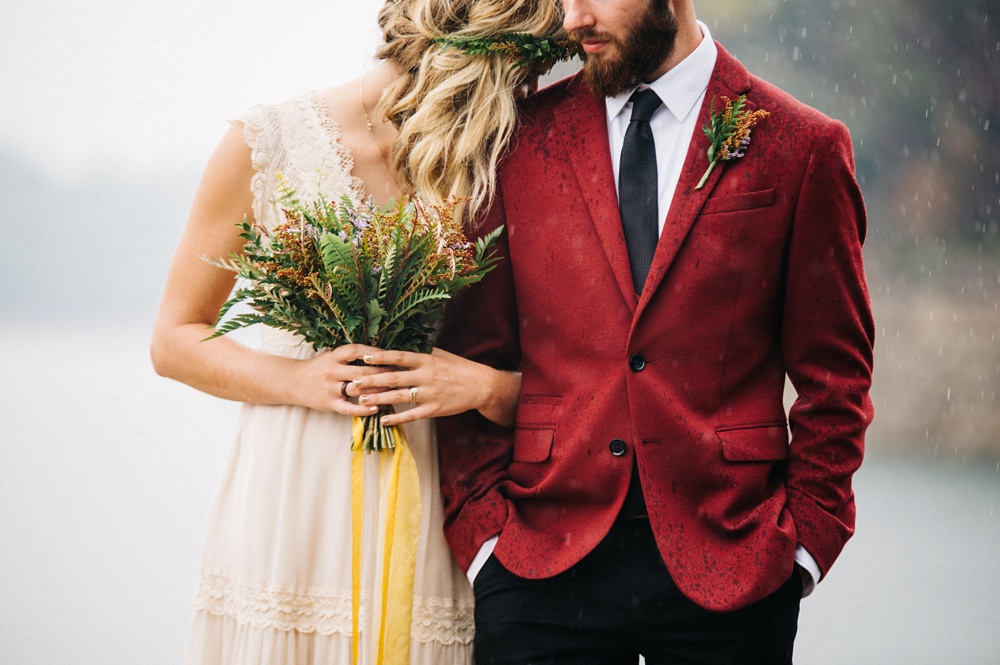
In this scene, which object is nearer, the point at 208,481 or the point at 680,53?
the point at 680,53

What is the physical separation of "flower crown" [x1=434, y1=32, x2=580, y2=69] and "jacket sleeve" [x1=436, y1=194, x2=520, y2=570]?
1.16 feet

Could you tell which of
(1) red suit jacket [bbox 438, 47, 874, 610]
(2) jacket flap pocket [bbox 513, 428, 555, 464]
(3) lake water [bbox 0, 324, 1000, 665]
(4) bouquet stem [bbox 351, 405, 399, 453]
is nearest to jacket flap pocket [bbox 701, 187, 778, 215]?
(1) red suit jacket [bbox 438, 47, 874, 610]

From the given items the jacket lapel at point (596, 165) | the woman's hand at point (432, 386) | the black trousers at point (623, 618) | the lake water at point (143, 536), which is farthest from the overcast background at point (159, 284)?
the black trousers at point (623, 618)

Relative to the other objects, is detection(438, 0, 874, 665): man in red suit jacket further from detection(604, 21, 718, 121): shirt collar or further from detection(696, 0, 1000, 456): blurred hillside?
detection(696, 0, 1000, 456): blurred hillside

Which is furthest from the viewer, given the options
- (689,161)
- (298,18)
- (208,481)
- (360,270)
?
(208,481)

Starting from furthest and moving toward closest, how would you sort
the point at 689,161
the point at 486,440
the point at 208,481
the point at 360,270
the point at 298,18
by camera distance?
the point at 208,481 < the point at 298,18 < the point at 486,440 < the point at 689,161 < the point at 360,270

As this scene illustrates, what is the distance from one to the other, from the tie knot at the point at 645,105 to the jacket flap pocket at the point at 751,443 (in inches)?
27.5

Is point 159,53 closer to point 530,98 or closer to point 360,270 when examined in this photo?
point 530,98

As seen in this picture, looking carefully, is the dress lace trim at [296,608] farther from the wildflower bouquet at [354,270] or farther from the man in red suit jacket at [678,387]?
the wildflower bouquet at [354,270]

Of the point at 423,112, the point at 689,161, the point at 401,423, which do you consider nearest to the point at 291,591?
the point at 401,423

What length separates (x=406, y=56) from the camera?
7.64 feet

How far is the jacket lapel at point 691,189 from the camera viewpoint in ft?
6.59

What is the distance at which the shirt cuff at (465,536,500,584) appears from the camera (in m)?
2.12

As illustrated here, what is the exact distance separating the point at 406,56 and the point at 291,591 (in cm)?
125
